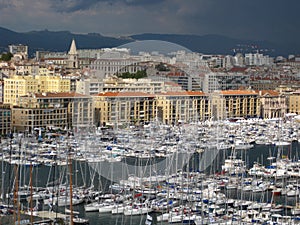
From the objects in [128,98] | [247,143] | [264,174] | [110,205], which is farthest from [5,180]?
[128,98]

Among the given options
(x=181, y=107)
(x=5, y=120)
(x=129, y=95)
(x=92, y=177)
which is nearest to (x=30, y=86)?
(x=129, y=95)

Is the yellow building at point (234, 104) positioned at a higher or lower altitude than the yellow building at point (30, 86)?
lower

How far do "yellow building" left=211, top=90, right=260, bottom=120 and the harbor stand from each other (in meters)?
5.22

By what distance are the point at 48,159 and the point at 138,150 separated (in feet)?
5.93

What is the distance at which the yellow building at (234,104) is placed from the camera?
22828 mm

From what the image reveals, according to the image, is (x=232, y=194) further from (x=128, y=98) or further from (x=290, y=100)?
(x=290, y=100)

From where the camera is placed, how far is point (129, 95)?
825 inches

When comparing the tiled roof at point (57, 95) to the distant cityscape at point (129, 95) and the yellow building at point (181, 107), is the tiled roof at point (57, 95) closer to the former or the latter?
the distant cityscape at point (129, 95)

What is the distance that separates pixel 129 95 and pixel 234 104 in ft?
13.8

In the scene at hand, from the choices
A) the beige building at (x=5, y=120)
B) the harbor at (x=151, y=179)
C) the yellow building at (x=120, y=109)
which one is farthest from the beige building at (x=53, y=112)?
the harbor at (x=151, y=179)

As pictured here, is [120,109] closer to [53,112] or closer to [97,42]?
[53,112]

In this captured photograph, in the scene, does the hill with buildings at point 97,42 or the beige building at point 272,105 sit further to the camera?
the hill with buildings at point 97,42

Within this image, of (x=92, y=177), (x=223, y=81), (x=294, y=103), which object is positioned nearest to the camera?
(x=92, y=177)

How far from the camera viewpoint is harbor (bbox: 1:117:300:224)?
29.5ft
